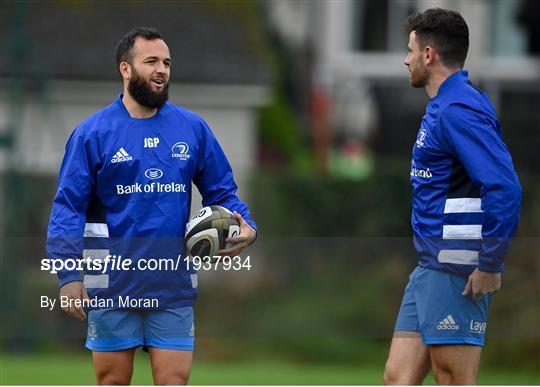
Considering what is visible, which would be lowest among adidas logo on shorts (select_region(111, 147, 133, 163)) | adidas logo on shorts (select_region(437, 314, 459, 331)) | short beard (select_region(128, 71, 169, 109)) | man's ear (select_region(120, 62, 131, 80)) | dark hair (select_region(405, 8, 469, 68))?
adidas logo on shorts (select_region(437, 314, 459, 331))

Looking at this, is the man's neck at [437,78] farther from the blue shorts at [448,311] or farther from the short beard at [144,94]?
the short beard at [144,94]

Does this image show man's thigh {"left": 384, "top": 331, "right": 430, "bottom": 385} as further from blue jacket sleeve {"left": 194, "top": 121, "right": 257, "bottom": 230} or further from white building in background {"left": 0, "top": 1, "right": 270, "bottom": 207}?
white building in background {"left": 0, "top": 1, "right": 270, "bottom": 207}

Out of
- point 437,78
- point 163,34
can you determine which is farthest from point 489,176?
point 163,34

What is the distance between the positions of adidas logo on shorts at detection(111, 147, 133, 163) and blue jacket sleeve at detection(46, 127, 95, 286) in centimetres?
12

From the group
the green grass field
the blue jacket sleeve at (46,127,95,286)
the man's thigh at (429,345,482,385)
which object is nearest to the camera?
the man's thigh at (429,345,482,385)

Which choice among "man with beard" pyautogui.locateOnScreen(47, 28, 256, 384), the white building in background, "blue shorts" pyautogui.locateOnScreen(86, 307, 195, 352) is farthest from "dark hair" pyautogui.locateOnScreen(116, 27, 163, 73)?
the white building in background

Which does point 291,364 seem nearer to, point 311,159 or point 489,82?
point 311,159

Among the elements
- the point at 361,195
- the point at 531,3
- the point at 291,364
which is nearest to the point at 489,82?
the point at 531,3

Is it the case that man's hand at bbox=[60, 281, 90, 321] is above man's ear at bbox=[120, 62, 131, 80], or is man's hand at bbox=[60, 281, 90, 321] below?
below

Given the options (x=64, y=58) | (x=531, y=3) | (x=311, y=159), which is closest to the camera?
(x=531, y=3)

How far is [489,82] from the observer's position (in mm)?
24609

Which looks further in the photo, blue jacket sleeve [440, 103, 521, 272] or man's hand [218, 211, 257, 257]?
man's hand [218, 211, 257, 257]

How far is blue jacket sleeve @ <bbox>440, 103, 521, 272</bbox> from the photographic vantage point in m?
5.93

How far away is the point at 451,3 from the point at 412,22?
17185 millimetres
